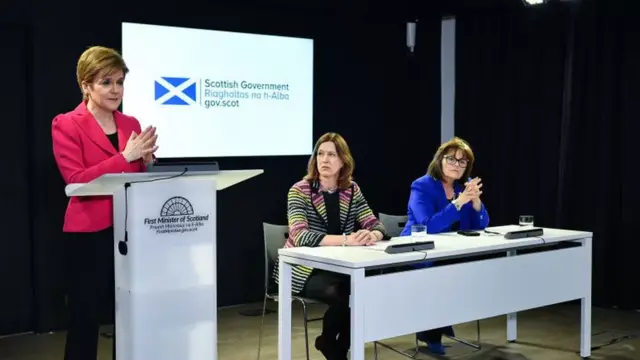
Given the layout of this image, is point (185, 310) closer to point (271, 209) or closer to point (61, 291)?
point (61, 291)

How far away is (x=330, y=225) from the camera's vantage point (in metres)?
4.07

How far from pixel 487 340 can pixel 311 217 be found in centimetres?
171

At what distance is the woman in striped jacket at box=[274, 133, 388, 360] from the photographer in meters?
3.86

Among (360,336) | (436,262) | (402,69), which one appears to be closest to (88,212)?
(360,336)

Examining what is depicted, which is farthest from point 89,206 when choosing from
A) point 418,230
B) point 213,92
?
point 213,92

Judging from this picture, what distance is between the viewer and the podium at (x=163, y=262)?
→ 110 inches

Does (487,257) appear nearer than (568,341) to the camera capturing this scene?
Yes

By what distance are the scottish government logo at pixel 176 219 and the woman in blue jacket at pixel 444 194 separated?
6.05 feet

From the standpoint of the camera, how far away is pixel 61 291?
5.15 metres

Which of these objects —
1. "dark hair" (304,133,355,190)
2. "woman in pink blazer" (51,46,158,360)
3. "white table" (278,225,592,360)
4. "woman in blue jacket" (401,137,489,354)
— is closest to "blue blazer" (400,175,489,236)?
"woman in blue jacket" (401,137,489,354)

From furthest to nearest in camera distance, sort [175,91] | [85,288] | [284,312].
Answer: [175,91] < [284,312] < [85,288]

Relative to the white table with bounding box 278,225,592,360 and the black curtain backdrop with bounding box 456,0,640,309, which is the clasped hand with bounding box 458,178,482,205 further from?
the black curtain backdrop with bounding box 456,0,640,309

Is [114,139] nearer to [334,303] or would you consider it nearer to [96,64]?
[96,64]

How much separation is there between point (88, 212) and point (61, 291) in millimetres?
2465
